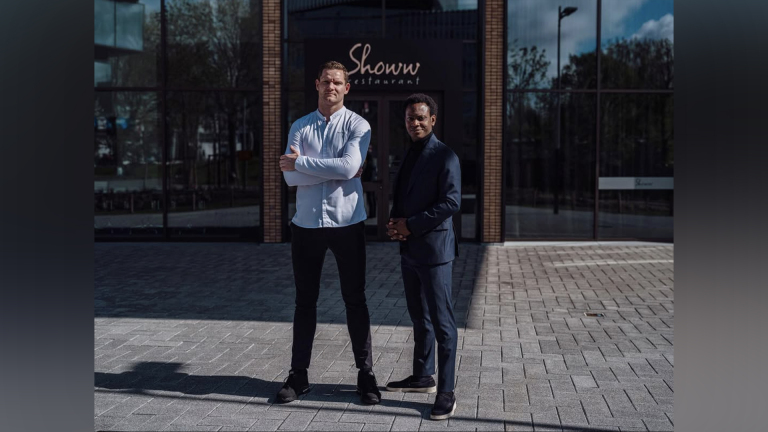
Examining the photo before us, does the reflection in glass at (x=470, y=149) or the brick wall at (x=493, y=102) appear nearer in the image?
the brick wall at (x=493, y=102)

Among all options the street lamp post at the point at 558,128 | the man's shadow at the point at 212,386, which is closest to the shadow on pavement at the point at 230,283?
the street lamp post at the point at 558,128

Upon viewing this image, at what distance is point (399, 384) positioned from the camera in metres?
5.33

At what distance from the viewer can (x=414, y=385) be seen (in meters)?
5.29

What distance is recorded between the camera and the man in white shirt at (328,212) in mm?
5043

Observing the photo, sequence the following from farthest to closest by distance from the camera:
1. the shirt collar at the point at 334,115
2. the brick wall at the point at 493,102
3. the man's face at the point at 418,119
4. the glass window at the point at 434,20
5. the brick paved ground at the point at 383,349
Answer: the glass window at the point at 434,20 < the brick wall at the point at 493,102 < the shirt collar at the point at 334,115 < the man's face at the point at 418,119 < the brick paved ground at the point at 383,349

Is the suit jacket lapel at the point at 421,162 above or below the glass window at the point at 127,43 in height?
below

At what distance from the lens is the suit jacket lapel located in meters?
4.93

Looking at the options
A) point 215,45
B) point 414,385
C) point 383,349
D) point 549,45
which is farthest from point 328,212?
point 215,45

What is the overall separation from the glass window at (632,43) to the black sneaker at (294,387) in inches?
436

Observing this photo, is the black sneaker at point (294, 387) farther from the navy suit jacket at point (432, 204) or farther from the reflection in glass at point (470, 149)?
the reflection in glass at point (470, 149)

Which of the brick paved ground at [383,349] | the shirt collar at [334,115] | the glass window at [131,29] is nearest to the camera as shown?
the brick paved ground at [383,349]
